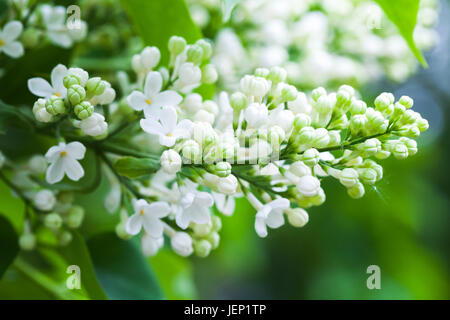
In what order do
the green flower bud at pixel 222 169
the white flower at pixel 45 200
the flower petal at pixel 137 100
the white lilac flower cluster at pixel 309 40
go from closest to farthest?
the green flower bud at pixel 222 169, the flower petal at pixel 137 100, the white flower at pixel 45 200, the white lilac flower cluster at pixel 309 40

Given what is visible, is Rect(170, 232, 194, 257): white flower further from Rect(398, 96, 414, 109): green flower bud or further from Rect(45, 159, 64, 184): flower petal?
Rect(398, 96, 414, 109): green flower bud

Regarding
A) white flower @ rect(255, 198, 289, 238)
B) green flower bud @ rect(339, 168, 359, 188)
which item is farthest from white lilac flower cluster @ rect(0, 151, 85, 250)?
green flower bud @ rect(339, 168, 359, 188)

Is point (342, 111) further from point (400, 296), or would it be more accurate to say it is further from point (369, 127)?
point (400, 296)

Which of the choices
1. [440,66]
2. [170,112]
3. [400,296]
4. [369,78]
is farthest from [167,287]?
[440,66]

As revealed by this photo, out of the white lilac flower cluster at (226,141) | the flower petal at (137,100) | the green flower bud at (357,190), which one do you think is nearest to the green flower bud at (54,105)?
the white lilac flower cluster at (226,141)

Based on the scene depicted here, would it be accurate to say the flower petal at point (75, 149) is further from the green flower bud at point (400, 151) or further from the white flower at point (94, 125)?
the green flower bud at point (400, 151)
